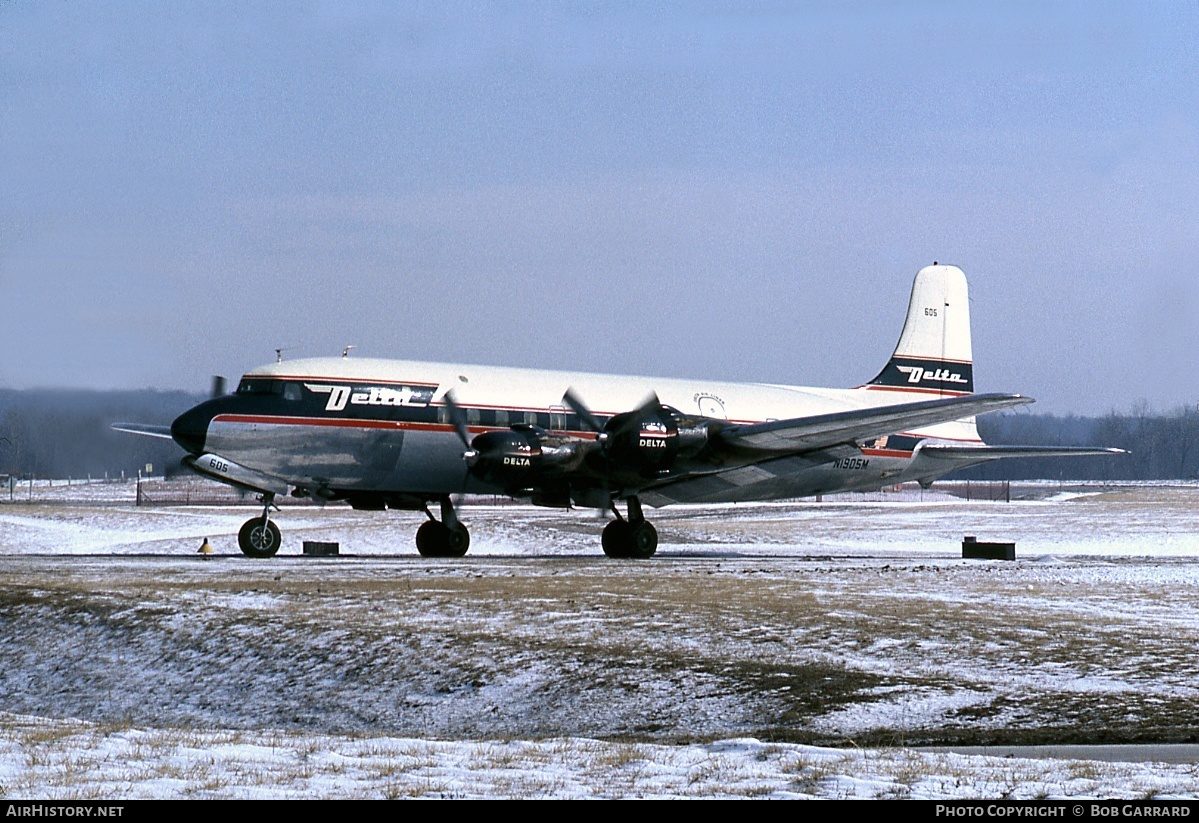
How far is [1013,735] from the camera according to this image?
45.2 ft

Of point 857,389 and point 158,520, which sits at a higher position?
point 857,389

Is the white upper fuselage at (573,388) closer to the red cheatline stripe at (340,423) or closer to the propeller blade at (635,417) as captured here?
the red cheatline stripe at (340,423)

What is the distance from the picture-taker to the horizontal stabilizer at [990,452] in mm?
37406

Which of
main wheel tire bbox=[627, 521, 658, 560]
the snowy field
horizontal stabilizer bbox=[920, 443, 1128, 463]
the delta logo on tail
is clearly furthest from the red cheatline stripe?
the delta logo on tail

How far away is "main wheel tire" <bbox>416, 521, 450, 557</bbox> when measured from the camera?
35938 mm

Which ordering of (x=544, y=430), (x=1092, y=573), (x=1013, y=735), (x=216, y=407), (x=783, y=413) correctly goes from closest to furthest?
(x=1013, y=735)
(x=1092, y=573)
(x=216, y=407)
(x=544, y=430)
(x=783, y=413)

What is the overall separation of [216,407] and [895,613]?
59.6 ft

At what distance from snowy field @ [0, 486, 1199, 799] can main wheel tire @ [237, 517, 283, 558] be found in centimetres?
78

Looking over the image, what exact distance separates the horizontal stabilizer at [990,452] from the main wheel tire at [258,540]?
19.5m

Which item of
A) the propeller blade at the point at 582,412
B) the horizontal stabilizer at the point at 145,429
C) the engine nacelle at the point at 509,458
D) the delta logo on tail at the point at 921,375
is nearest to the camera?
the engine nacelle at the point at 509,458

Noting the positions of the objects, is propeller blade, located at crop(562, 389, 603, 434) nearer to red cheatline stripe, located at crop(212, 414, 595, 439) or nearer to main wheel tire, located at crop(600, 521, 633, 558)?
red cheatline stripe, located at crop(212, 414, 595, 439)

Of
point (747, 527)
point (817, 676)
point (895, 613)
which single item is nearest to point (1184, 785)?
point (817, 676)

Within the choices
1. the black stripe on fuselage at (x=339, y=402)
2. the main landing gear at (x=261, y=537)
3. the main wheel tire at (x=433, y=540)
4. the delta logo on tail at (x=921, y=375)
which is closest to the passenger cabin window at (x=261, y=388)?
the black stripe on fuselage at (x=339, y=402)

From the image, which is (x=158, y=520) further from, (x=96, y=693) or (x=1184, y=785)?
(x=1184, y=785)
